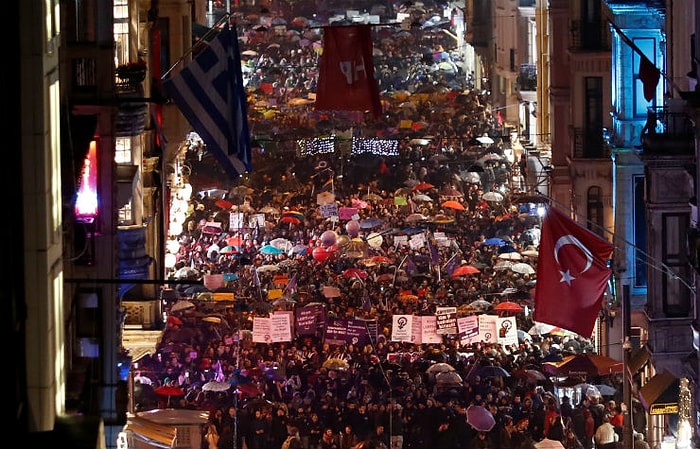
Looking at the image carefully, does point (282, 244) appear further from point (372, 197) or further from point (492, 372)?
point (492, 372)

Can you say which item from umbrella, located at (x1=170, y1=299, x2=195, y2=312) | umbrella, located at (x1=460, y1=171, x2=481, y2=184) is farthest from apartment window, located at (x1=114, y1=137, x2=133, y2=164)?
umbrella, located at (x1=460, y1=171, x2=481, y2=184)

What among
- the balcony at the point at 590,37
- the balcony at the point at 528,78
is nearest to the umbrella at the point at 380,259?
the balcony at the point at 590,37

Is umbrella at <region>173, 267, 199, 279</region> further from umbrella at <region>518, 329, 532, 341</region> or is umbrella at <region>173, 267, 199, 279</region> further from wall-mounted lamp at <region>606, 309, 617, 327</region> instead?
wall-mounted lamp at <region>606, 309, 617, 327</region>

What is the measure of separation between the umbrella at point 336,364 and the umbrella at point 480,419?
505 cm

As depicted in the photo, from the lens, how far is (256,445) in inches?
1531

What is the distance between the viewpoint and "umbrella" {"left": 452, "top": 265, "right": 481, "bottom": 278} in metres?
55.6

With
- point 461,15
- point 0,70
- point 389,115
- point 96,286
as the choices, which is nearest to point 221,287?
point 96,286

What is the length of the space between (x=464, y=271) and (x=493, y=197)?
14.6 metres

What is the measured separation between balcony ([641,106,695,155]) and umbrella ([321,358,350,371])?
906cm

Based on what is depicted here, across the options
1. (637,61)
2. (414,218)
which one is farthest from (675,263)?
(414,218)

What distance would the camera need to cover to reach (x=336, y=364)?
43.5 meters

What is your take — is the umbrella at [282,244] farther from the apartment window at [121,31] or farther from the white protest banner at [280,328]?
the apartment window at [121,31]

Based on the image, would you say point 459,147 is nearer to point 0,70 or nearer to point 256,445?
point 256,445

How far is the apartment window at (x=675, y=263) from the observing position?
38656mm
